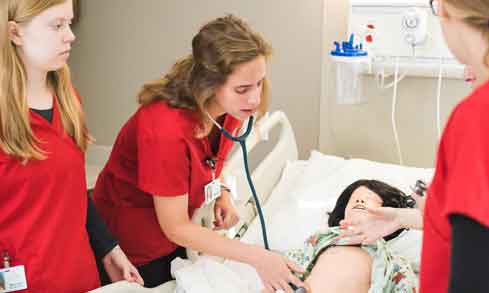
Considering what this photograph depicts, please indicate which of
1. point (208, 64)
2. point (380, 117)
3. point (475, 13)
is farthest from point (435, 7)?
point (380, 117)

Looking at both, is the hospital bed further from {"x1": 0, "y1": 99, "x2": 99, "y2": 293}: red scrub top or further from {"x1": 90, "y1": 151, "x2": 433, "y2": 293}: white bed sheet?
{"x1": 0, "y1": 99, "x2": 99, "y2": 293}: red scrub top

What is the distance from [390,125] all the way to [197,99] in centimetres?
139

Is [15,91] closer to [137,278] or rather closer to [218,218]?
[137,278]

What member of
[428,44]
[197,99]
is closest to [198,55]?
[197,99]

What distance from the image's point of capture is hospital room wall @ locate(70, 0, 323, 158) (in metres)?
3.12

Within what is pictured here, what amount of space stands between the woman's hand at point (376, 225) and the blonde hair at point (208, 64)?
53 cm

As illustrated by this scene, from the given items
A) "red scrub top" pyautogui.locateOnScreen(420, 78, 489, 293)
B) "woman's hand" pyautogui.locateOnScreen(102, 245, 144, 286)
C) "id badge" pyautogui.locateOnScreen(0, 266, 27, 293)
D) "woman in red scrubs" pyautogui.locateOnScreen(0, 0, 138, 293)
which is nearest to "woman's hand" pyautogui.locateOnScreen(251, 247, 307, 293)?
"woman's hand" pyautogui.locateOnScreen(102, 245, 144, 286)

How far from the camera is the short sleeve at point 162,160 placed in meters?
1.70

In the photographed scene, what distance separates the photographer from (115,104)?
13.4 feet

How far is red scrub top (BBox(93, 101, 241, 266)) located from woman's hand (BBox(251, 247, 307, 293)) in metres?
0.29

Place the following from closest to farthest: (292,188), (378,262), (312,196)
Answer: (378,262)
(312,196)
(292,188)

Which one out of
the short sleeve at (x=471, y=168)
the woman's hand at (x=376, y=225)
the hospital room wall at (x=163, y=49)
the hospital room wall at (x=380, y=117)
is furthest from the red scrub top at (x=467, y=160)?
the hospital room wall at (x=163, y=49)

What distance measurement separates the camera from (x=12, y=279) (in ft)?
4.91

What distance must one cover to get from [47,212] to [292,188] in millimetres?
1289
